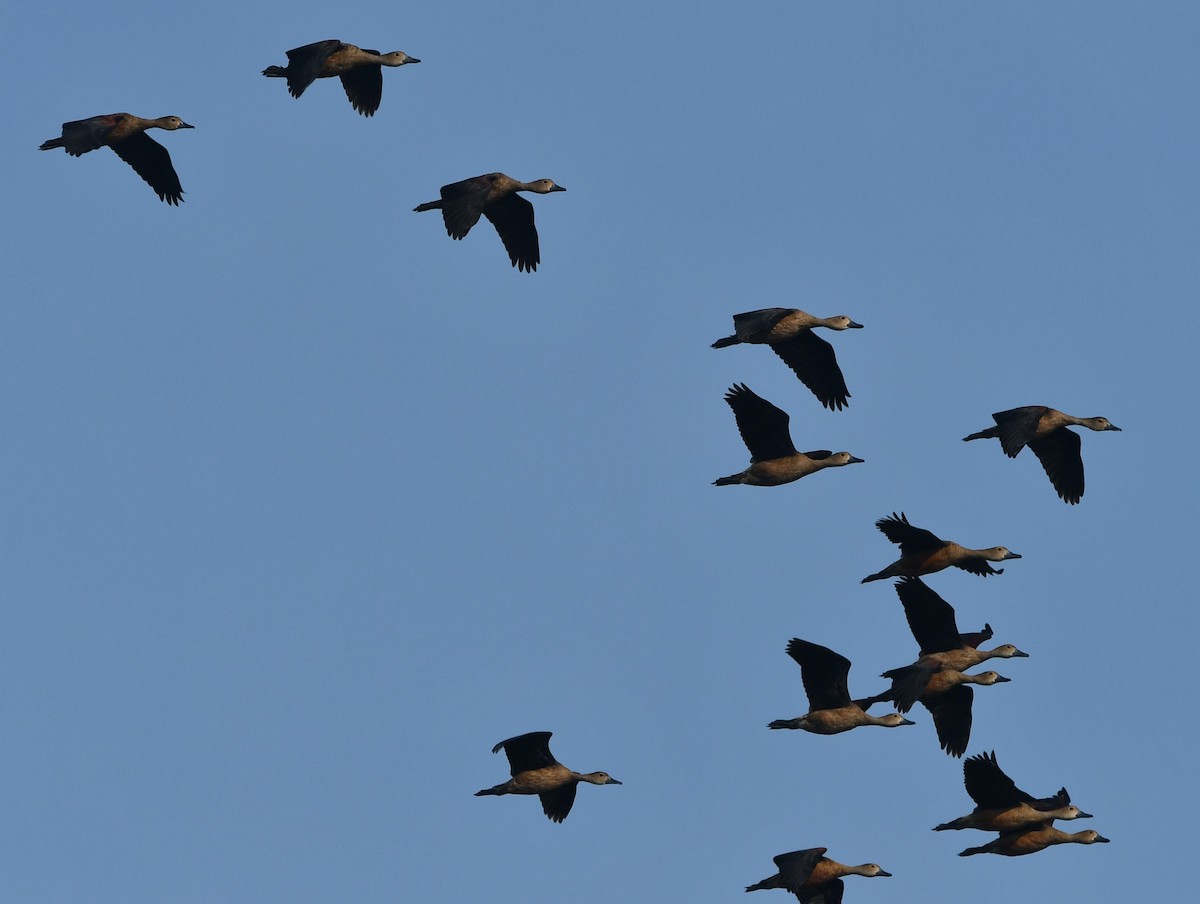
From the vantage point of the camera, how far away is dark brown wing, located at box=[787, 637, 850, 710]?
29.2m

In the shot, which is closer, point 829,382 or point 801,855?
point 801,855

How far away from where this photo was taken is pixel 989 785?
94.3 feet

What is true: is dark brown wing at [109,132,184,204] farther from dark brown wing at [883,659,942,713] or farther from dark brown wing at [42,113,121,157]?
dark brown wing at [883,659,942,713]

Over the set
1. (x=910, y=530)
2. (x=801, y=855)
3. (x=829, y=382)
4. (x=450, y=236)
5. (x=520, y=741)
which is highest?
(x=450, y=236)

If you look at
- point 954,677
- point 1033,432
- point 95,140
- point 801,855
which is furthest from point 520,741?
point 95,140

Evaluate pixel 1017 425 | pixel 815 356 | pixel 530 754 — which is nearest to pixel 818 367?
pixel 815 356


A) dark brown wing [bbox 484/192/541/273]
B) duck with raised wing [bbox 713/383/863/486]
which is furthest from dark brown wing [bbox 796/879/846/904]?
dark brown wing [bbox 484/192/541/273]

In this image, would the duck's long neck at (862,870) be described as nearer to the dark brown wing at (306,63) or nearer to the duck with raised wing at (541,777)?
the duck with raised wing at (541,777)

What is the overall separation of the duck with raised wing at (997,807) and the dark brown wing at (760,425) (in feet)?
15.9

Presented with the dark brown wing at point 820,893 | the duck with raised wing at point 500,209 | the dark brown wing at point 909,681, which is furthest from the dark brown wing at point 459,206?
the dark brown wing at point 820,893

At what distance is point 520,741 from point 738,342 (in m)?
5.83

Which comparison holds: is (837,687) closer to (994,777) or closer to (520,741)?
(994,777)

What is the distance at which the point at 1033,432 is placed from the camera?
1158 inches

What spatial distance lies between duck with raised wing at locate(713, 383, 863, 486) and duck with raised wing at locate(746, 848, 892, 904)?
17.0 ft
